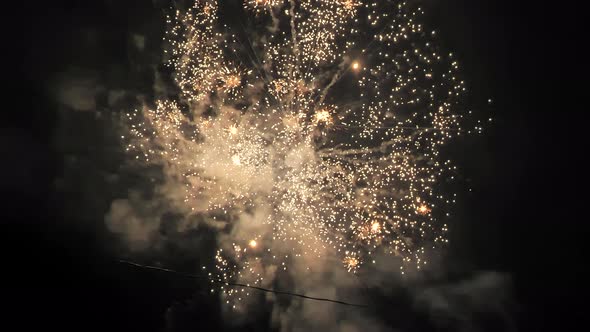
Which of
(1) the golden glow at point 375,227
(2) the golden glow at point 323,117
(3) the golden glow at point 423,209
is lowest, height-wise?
(1) the golden glow at point 375,227

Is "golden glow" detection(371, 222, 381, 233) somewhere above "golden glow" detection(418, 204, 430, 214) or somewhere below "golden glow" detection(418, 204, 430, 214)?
below

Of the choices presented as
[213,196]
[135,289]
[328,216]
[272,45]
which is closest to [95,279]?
[135,289]

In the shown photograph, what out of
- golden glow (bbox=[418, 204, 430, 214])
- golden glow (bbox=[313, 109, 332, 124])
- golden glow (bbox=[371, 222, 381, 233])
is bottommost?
golden glow (bbox=[371, 222, 381, 233])

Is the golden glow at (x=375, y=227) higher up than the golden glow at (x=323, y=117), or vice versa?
the golden glow at (x=323, y=117)

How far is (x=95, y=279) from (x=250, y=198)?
3874mm

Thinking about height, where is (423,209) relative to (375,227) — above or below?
above

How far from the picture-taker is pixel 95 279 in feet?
28.0

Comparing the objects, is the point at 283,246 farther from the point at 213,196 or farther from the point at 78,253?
the point at 78,253

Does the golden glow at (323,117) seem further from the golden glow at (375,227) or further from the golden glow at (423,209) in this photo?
the golden glow at (423,209)

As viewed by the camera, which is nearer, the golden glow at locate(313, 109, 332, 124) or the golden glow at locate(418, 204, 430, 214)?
the golden glow at locate(313, 109, 332, 124)

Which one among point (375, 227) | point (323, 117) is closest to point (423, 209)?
point (375, 227)

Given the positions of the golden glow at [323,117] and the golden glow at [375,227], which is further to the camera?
the golden glow at [375,227]

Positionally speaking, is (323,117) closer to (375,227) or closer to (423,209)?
(375,227)

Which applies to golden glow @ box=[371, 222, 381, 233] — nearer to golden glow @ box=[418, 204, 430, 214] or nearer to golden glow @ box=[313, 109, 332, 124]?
golden glow @ box=[418, 204, 430, 214]
